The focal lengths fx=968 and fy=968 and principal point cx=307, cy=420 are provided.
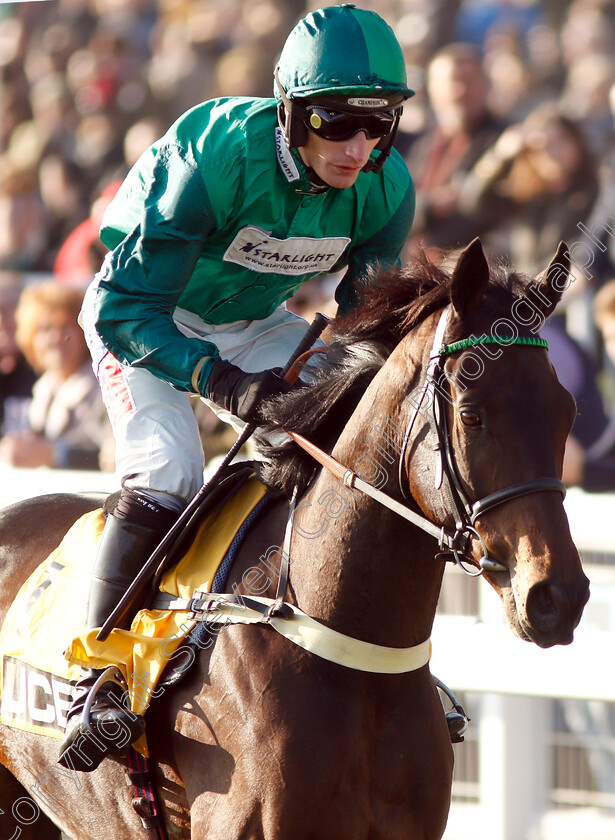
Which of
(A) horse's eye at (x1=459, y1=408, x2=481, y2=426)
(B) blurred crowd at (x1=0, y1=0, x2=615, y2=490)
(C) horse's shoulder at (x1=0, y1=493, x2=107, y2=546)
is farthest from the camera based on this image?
(B) blurred crowd at (x1=0, y1=0, x2=615, y2=490)

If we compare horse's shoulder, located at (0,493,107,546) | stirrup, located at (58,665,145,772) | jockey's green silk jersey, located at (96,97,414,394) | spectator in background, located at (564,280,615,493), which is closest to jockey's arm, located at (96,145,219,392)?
jockey's green silk jersey, located at (96,97,414,394)

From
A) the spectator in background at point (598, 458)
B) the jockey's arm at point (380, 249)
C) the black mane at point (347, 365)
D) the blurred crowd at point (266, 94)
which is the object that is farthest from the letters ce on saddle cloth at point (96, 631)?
the spectator in background at point (598, 458)

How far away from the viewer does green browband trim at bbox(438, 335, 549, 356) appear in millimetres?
1869

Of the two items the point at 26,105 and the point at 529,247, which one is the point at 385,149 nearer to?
the point at 529,247

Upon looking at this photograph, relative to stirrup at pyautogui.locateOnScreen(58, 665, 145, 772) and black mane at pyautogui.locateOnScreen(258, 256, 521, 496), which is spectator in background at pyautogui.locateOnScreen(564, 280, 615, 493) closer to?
black mane at pyautogui.locateOnScreen(258, 256, 521, 496)

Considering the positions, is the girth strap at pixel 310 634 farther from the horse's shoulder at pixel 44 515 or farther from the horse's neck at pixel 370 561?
the horse's shoulder at pixel 44 515

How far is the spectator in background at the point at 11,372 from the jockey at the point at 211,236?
558 centimetres

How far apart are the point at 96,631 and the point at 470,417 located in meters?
1.11

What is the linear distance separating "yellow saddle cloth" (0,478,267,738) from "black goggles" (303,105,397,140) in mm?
868

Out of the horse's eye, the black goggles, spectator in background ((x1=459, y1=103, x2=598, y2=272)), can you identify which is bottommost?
the horse's eye

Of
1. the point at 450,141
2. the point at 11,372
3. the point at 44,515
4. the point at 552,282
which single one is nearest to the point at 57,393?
the point at 11,372

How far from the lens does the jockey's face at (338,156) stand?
2.31m

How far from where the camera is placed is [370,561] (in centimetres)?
207

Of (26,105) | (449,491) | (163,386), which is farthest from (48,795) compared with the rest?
(26,105)
